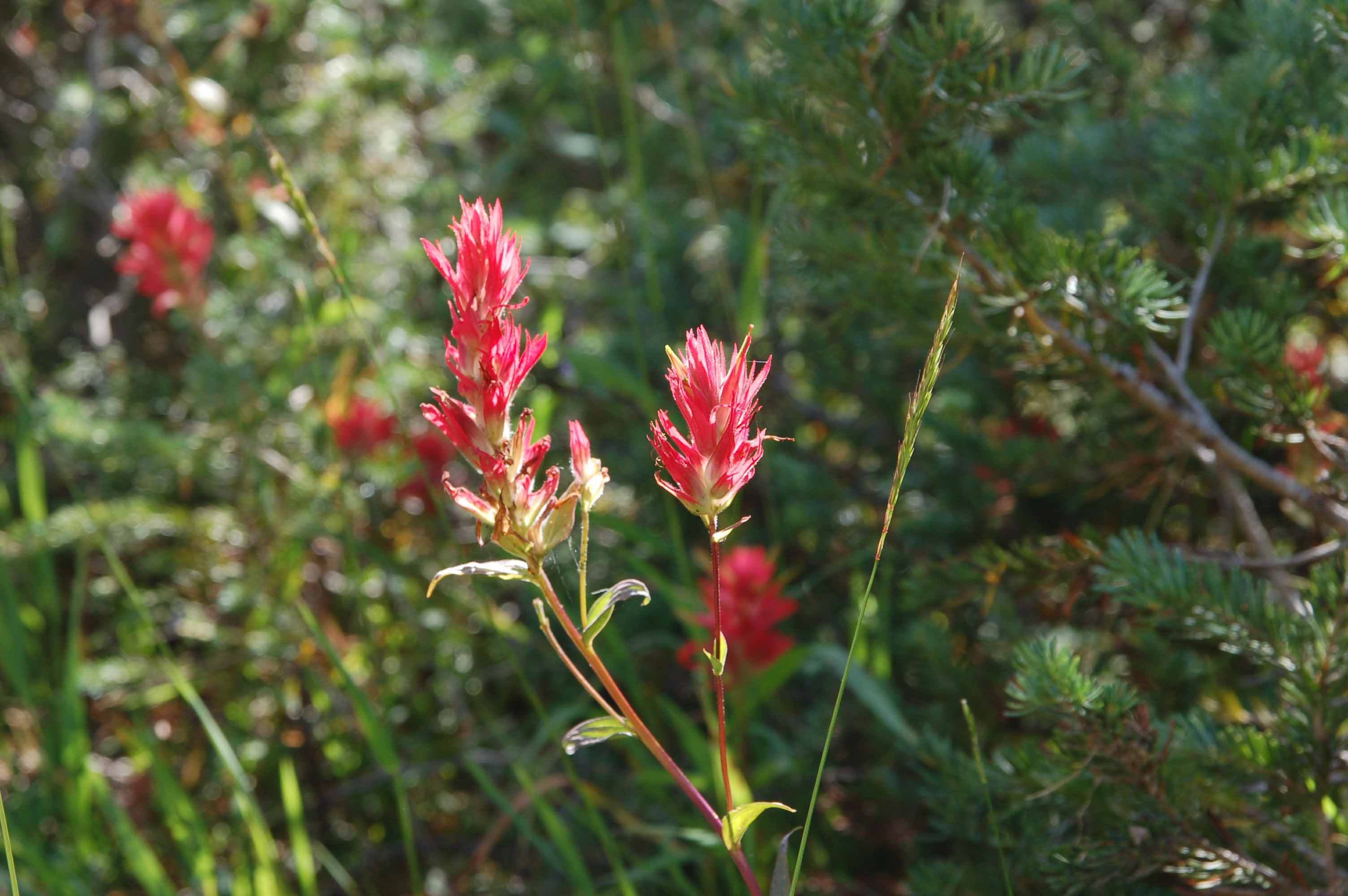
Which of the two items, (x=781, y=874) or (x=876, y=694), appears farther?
(x=876, y=694)

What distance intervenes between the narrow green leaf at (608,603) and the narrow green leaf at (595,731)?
2.3 inches

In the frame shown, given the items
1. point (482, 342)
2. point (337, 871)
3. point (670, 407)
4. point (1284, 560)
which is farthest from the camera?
point (670, 407)

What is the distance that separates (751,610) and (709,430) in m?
0.76

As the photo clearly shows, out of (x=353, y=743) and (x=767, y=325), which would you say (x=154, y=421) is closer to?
(x=353, y=743)

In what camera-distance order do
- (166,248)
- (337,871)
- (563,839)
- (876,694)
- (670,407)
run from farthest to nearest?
(166,248)
(670,407)
(337,871)
(876,694)
(563,839)

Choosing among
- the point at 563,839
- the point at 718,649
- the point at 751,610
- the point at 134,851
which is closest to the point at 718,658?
the point at 718,649

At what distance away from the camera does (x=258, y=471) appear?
1.88 metres

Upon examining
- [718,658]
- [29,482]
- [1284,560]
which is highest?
[718,658]

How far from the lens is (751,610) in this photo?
1412 mm

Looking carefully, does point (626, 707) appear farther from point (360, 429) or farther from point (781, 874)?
point (360, 429)

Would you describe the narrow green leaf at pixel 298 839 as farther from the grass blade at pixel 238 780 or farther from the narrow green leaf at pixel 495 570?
the narrow green leaf at pixel 495 570

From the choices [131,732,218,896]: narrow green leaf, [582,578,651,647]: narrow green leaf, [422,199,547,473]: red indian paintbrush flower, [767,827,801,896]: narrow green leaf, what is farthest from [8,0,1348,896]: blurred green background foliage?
[422,199,547,473]: red indian paintbrush flower

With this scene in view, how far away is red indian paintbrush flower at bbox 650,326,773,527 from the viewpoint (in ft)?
2.26

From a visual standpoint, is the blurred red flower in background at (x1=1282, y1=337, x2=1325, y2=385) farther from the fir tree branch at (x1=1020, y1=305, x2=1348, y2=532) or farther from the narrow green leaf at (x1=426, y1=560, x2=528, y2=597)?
the narrow green leaf at (x1=426, y1=560, x2=528, y2=597)
